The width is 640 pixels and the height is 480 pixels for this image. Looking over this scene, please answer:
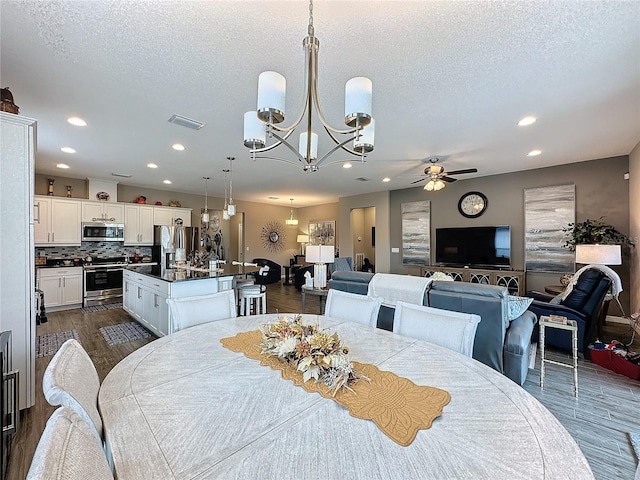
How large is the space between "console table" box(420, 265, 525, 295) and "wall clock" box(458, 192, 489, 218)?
50.0 inches

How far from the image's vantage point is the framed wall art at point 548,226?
5.04 meters

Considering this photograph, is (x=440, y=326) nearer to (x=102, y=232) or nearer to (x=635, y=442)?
(x=635, y=442)

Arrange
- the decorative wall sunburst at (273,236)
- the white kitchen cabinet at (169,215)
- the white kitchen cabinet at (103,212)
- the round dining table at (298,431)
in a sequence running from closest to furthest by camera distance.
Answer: the round dining table at (298,431), the white kitchen cabinet at (103,212), the white kitchen cabinet at (169,215), the decorative wall sunburst at (273,236)

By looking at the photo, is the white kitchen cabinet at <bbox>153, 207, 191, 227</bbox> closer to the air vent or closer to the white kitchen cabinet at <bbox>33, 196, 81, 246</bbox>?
the white kitchen cabinet at <bbox>33, 196, 81, 246</bbox>

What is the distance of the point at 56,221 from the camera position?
215 inches

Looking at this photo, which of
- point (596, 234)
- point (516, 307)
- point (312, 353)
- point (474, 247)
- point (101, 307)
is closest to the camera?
point (312, 353)

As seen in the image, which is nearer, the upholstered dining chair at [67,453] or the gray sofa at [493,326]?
the upholstered dining chair at [67,453]

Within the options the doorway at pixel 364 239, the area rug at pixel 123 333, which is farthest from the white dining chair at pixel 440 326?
the doorway at pixel 364 239

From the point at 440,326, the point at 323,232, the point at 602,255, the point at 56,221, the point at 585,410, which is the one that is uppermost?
the point at 56,221

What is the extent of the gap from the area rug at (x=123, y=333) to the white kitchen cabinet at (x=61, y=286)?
1.85 m

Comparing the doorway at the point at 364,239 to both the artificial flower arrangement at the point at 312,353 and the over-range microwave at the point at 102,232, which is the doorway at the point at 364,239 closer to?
the over-range microwave at the point at 102,232

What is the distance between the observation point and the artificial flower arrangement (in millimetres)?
1186

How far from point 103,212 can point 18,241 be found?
185 inches

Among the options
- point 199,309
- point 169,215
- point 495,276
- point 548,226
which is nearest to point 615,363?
point 495,276
